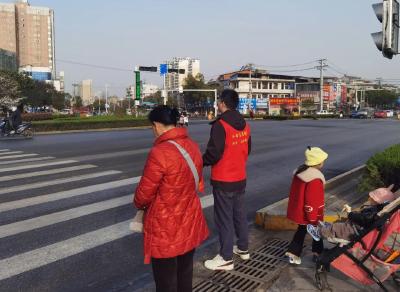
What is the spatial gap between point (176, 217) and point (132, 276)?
5.30ft

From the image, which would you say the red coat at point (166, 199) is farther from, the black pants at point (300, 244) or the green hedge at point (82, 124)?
the green hedge at point (82, 124)

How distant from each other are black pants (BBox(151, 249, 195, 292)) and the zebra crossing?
1813 mm

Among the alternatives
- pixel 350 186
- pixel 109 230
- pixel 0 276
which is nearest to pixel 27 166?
pixel 109 230

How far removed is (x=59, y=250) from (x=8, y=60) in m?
94.0

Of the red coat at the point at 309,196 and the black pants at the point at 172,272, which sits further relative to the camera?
the red coat at the point at 309,196

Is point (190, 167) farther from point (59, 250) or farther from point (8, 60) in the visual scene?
point (8, 60)

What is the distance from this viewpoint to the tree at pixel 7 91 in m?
47.9

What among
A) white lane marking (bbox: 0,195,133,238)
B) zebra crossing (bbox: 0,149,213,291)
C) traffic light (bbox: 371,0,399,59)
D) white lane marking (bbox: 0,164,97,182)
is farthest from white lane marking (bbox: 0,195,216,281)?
traffic light (bbox: 371,0,399,59)

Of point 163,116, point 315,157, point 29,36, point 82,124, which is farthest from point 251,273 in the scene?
point 29,36

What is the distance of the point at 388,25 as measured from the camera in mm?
5043

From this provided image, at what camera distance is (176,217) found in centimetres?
270

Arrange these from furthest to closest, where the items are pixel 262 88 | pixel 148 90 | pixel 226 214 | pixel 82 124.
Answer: pixel 148 90 → pixel 262 88 → pixel 82 124 → pixel 226 214

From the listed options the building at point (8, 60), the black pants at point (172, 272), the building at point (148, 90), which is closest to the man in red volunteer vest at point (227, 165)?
the black pants at point (172, 272)

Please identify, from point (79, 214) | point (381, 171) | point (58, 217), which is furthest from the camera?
point (381, 171)
